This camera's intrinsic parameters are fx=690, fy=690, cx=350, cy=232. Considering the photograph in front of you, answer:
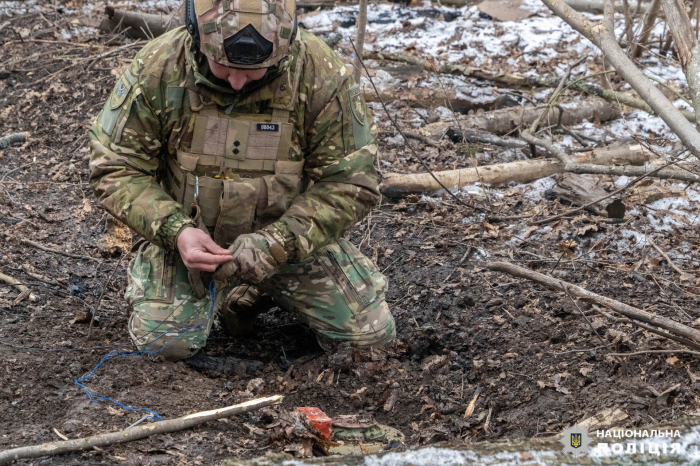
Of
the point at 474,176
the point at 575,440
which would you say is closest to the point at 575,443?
the point at 575,440

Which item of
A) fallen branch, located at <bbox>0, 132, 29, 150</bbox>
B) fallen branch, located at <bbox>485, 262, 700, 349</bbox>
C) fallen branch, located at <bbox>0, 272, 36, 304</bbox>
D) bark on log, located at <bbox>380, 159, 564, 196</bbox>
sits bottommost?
fallen branch, located at <bbox>0, 132, 29, 150</bbox>

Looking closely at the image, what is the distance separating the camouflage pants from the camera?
3.67 m

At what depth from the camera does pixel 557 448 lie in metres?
1.68

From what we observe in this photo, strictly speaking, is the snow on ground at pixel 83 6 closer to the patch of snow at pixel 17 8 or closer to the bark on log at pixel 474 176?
the patch of snow at pixel 17 8

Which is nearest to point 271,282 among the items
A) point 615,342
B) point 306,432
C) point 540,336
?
point 306,432

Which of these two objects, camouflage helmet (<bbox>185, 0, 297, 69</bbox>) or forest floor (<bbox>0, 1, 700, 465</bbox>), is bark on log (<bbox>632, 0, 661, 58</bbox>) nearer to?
forest floor (<bbox>0, 1, 700, 465</bbox>)

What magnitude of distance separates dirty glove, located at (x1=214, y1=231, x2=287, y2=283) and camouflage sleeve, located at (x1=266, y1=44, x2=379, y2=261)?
59 mm

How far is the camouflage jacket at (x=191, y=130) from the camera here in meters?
3.38

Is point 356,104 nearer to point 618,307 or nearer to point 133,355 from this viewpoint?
point 618,307

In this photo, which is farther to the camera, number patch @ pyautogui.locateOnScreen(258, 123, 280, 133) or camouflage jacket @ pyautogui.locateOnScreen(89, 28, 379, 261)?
number patch @ pyautogui.locateOnScreen(258, 123, 280, 133)

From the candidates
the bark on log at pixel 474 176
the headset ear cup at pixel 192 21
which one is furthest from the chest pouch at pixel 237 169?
the bark on log at pixel 474 176

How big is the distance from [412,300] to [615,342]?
136 cm

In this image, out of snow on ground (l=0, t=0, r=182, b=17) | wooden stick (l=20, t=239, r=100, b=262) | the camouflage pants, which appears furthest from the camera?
snow on ground (l=0, t=0, r=182, b=17)

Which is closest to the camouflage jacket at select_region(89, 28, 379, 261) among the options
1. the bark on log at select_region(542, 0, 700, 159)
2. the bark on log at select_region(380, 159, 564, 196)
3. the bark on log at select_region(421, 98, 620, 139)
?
the bark on log at select_region(542, 0, 700, 159)
